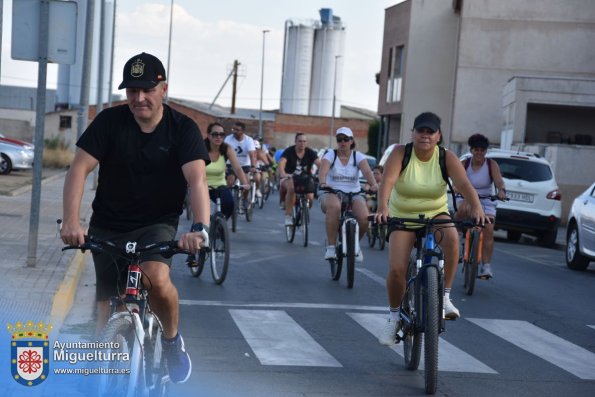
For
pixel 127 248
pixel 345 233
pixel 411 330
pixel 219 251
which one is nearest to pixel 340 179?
pixel 345 233

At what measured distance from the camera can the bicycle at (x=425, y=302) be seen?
24.0 feet

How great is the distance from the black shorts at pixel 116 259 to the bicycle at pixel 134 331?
23 centimetres

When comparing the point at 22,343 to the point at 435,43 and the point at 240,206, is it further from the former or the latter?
the point at 435,43

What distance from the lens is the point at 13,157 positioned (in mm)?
39250

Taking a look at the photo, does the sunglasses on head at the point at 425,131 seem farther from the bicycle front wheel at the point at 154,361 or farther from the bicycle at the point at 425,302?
the bicycle front wheel at the point at 154,361

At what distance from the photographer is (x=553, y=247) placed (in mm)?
23516

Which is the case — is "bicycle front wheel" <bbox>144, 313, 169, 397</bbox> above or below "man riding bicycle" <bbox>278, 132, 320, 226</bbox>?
below

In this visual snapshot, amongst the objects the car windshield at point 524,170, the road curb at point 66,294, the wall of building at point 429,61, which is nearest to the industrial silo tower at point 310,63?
the wall of building at point 429,61

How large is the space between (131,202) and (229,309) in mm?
5234

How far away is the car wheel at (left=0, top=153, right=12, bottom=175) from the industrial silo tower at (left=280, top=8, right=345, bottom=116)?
5957 centimetres

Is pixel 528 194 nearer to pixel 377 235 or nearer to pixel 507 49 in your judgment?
pixel 377 235

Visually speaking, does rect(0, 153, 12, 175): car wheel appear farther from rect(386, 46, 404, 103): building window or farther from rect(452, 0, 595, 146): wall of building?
rect(386, 46, 404, 103): building window

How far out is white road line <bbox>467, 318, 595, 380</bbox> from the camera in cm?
880

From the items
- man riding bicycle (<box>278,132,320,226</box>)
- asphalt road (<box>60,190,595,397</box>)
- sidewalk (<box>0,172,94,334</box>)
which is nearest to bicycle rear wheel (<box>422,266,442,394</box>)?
asphalt road (<box>60,190,595,397</box>)
